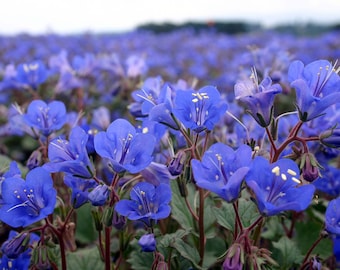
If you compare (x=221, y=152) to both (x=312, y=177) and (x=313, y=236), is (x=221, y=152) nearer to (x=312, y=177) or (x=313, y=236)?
(x=312, y=177)

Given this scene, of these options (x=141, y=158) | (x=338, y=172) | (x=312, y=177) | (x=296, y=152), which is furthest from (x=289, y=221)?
(x=141, y=158)

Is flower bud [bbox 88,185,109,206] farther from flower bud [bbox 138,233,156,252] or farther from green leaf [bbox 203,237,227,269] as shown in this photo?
green leaf [bbox 203,237,227,269]

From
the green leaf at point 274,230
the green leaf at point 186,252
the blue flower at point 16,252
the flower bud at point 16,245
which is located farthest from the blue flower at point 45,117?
the green leaf at point 274,230

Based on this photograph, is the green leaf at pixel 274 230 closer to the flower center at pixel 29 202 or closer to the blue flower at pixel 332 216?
the blue flower at pixel 332 216

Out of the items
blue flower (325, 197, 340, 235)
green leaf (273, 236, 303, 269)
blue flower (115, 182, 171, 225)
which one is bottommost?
green leaf (273, 236, 303, 269)

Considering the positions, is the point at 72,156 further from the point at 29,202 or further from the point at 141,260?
the point at 141,260

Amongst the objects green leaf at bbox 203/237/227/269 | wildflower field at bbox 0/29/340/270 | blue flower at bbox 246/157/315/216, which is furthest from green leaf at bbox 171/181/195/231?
blue flower at bbox 246/157/315/216
